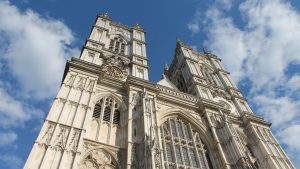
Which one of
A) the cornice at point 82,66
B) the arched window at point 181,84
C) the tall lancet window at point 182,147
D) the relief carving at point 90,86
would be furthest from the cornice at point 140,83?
the arched window at point 181,84

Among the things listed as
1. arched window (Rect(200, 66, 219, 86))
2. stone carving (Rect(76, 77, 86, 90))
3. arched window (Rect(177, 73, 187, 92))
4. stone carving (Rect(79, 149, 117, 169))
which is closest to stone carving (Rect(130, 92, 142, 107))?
stone carving (Rect(76, 77, 86, 90))

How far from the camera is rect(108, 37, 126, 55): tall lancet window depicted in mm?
24506

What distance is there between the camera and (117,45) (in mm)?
25438

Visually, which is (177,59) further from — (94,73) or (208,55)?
(94,73)

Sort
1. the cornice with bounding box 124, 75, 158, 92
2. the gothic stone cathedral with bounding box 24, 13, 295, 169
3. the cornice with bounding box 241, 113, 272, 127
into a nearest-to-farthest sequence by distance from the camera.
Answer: the gothic stone cathedral with bounding box 24, 13, 295, 169 < the cornice with bounding box 124, 75, 158, 92 < the cornice with bounding box 241, 113, 272, 127

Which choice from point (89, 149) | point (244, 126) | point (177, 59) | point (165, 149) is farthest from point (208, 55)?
point (89, 149)

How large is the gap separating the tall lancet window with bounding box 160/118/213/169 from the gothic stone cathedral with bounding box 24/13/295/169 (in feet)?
0.19

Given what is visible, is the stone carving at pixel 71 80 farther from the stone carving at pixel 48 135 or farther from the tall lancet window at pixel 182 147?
the tall lancet window at pixel 182 147

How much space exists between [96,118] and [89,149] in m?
2.63

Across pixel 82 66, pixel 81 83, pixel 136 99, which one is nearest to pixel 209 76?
pixel 136 99

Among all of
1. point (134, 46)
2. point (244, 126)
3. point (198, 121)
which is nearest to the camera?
point (198, 121)

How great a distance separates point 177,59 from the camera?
102ft

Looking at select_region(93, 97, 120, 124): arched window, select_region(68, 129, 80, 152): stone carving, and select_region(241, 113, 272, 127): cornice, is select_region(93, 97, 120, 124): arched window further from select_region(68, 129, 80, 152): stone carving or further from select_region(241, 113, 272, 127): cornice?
select_region(241, 113, 272, 127): cornice

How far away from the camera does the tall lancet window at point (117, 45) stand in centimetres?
2451
